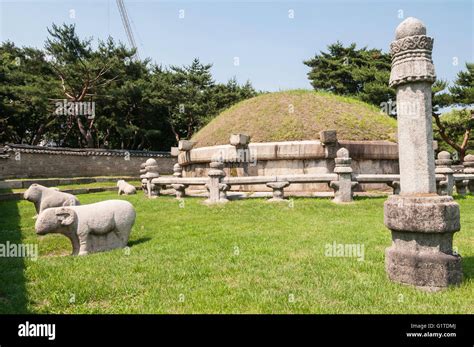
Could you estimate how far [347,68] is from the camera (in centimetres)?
3266

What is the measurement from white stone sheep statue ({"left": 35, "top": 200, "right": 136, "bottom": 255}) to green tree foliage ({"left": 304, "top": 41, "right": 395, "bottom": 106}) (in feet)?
93.8

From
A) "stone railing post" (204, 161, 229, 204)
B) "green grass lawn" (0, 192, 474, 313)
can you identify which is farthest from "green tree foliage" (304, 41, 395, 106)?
"green grass lawn" (0, 192, 474, 313)

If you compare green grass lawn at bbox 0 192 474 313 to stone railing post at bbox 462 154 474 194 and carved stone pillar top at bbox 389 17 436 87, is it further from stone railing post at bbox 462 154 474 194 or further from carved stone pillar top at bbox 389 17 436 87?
stone railing post at bbox 462 154 474 194

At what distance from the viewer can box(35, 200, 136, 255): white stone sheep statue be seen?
503 centimetres

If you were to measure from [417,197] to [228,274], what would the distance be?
7.33 feet

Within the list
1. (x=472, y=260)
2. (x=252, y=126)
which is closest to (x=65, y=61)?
(x=252, y=126)

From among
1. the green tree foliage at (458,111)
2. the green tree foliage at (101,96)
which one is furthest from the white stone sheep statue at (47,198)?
the green tree foliage at (458,111)

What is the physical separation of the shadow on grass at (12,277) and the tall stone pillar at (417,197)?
3.75m

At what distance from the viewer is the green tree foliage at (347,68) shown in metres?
31.4

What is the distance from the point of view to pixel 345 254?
15.8 feet

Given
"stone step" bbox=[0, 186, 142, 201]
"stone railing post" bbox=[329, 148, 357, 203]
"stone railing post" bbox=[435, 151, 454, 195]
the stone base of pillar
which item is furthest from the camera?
"stone step" bbox=[0, 186, 142, 201]

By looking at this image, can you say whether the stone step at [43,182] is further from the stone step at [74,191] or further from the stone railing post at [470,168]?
the stone railing post at [470,168]

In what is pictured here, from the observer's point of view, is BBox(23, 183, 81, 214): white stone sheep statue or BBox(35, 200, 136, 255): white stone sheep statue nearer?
BBox(35, 200, 136, 255): white stone sheep statue
